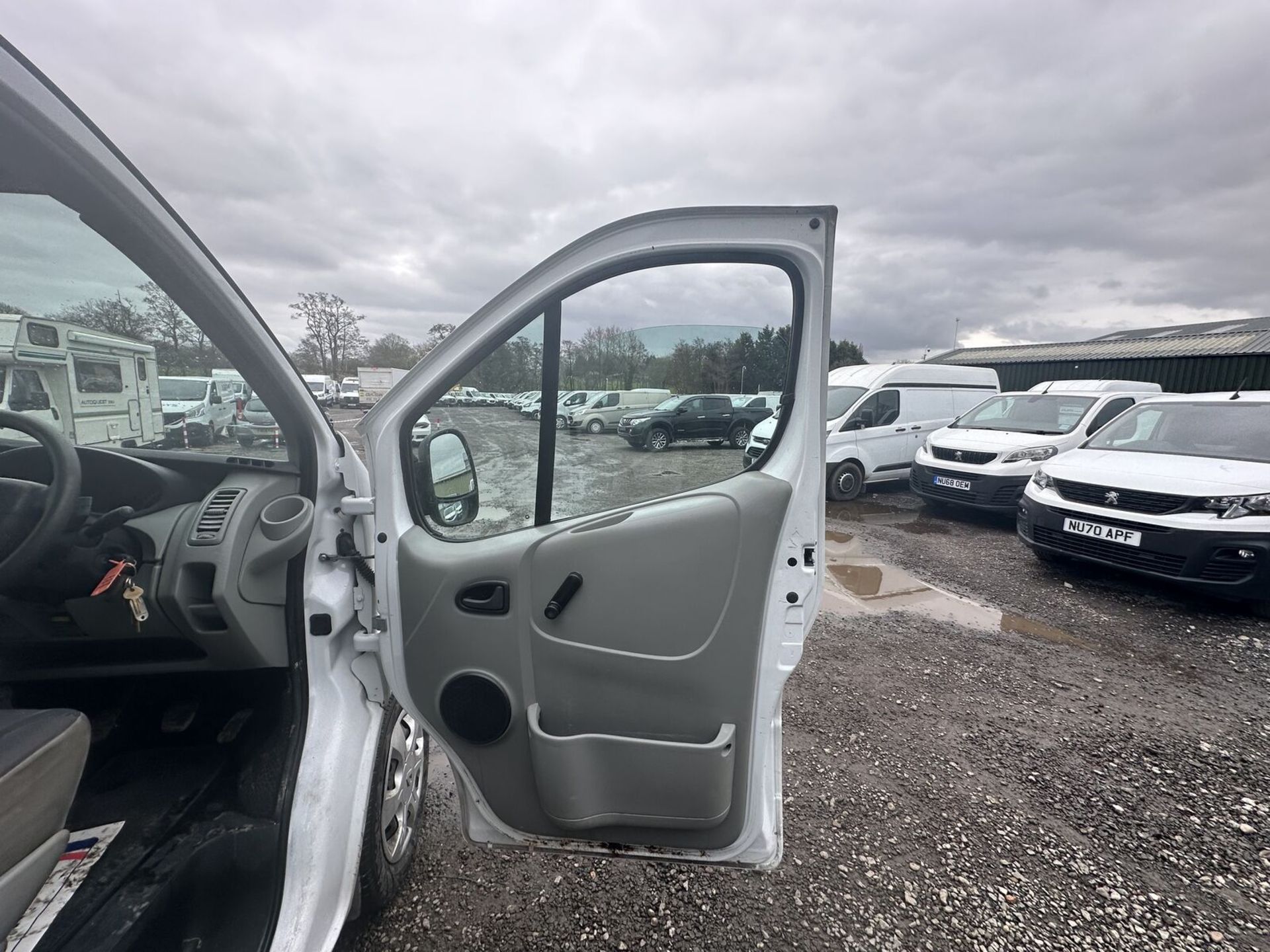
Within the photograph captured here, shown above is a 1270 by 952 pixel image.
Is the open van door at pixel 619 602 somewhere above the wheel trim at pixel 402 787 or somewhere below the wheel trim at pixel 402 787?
above

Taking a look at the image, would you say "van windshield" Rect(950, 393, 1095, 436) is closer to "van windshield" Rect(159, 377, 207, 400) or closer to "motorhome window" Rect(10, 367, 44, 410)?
"van windshield" Rect(159, 377, 207, 400)

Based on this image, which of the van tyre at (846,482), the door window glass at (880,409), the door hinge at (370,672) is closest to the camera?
the door hinge at (370,672)

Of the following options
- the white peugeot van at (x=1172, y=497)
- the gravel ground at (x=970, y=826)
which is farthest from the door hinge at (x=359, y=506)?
the white peugeot van at (x=1172, y=497)

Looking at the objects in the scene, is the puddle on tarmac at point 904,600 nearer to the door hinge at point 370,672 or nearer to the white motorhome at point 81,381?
the door hinge at point 370,672

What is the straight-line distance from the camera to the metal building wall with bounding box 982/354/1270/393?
50.2 ft

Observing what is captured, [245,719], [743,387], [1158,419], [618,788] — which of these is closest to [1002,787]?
[618,788]

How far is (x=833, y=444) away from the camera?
26.2ft

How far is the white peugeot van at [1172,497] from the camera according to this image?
3871mm

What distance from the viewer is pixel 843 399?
342 inches

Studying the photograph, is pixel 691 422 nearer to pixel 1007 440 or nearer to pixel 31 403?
pixel 31 403

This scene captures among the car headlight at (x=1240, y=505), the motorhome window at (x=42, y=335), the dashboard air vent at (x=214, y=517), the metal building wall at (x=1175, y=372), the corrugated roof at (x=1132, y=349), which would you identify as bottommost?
the car headlight at (x=1240, y=505)

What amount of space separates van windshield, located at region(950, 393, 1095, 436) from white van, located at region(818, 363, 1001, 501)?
75 cm

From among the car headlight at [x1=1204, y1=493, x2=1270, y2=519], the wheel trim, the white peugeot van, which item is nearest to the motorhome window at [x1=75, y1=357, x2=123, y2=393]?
the wheel trim

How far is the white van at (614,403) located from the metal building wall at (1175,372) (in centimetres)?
1755
